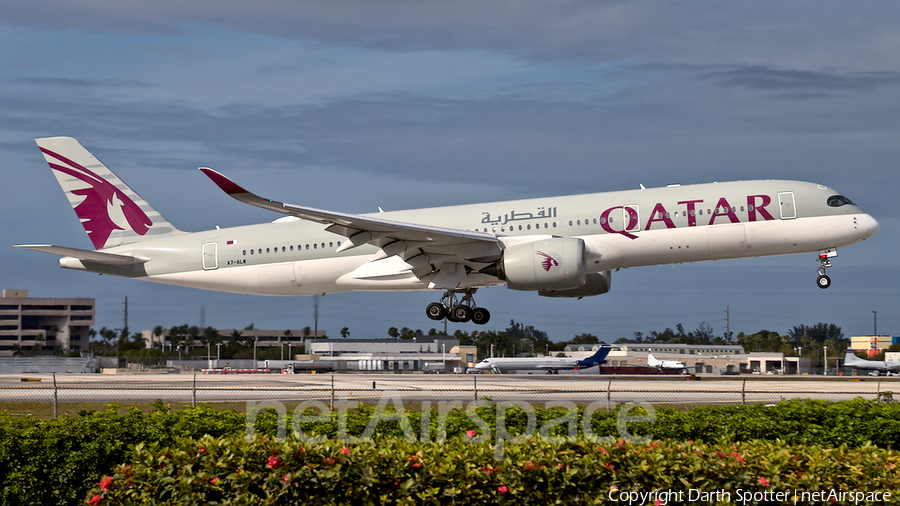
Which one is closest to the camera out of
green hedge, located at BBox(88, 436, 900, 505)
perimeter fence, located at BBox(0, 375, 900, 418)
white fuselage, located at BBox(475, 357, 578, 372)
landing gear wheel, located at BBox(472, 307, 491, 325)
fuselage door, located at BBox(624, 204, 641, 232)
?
green hedge, located at BBox(88, 436, 900, 505)

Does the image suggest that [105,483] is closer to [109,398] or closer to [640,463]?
[640,463]

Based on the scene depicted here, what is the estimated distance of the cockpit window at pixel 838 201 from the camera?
30.9 metres

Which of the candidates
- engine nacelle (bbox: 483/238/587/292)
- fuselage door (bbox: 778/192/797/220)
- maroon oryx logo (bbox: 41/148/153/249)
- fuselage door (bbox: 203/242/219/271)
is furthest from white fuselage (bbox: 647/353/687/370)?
maroon oryx logo (bbox: 41/148/153/249)

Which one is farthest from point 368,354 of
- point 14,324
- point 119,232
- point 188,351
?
point 14,324

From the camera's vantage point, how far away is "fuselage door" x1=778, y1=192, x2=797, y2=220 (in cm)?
3058

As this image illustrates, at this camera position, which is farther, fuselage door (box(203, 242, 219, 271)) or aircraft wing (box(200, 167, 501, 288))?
fuselage door (box(203, 242, 219, 271))

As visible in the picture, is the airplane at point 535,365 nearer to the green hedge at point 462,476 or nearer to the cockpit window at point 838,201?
the cockpit window at point 838,201

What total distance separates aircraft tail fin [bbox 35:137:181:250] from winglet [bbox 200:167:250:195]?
1264 cm

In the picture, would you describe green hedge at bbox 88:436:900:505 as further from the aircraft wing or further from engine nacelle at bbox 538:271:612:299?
engine nacelle at bbox 538:271:612:299

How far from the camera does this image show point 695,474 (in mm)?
9234

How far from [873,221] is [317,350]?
66252mm

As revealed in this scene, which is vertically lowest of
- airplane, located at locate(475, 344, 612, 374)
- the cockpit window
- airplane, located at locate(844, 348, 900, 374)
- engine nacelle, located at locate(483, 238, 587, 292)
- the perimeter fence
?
airplane, located at locate(844, 348, 900, 374)

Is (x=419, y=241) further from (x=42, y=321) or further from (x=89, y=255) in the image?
(x=42, y=321)

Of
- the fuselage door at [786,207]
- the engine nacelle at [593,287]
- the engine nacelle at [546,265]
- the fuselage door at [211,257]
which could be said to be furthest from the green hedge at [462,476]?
the fuselage door at [211,257]
